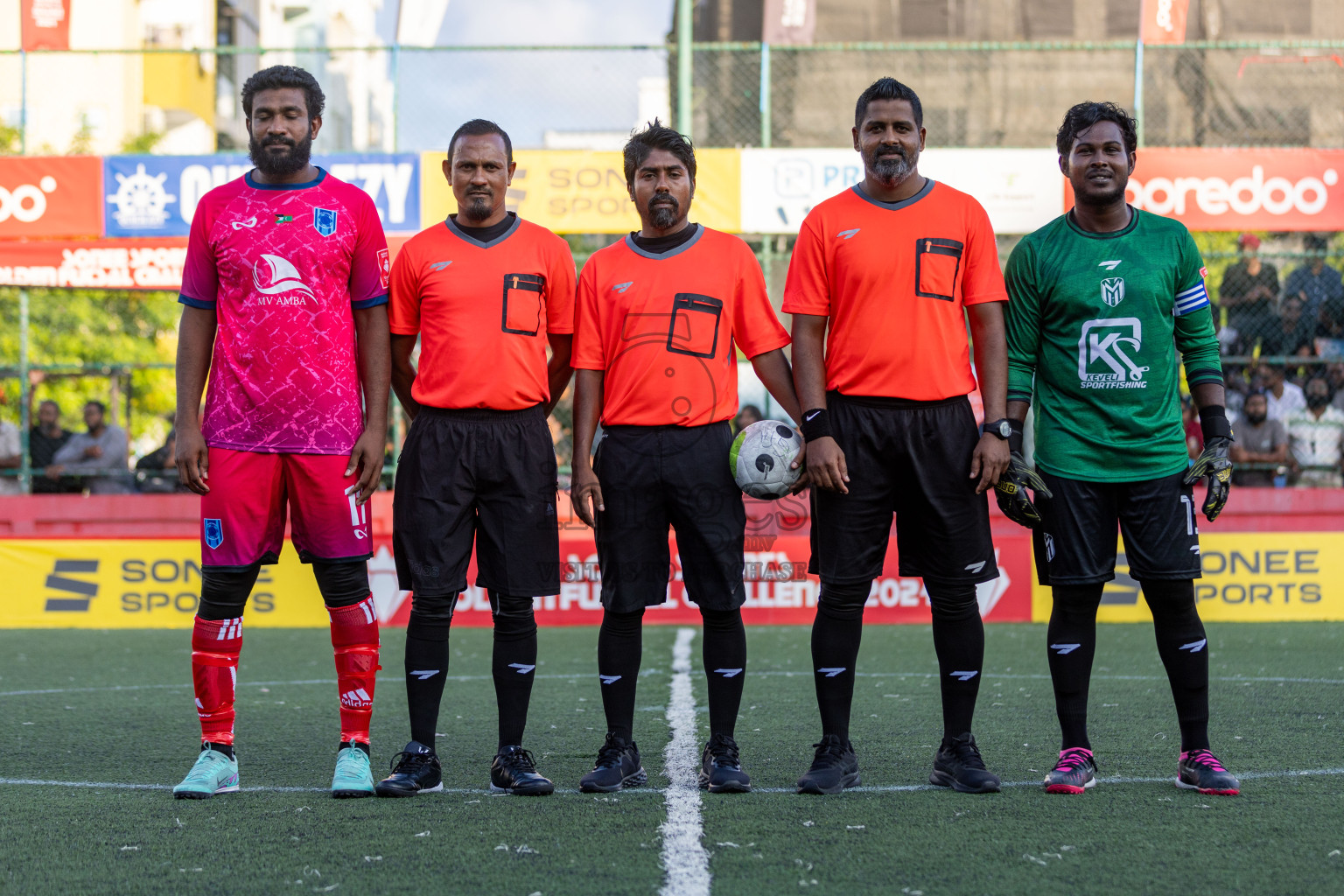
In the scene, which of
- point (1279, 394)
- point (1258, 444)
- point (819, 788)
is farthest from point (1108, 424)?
point (1279, 394)

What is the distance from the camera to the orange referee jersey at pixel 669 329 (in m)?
4.37

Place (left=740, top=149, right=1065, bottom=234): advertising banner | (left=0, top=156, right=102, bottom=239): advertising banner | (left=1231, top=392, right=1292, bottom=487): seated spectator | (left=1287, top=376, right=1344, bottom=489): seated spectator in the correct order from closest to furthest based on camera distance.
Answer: (left=1231, top=392, right=1292, bottom=487): seated spectator
(left=1287, top=376, right=1344, bottom=489): seated spectator
(left=740, top=149, right=1065, bottom=234): advertising banner
(left=0, top=156, right=102, bottom=239): advertising banner

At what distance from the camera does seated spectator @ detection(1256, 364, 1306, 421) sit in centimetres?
1184

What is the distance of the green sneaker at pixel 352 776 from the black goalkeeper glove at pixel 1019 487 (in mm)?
2124

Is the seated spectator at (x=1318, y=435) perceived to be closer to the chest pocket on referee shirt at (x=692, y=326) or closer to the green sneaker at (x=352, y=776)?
the chest pocket on referee shirt at (x=692, y=326)

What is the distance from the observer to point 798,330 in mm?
4383

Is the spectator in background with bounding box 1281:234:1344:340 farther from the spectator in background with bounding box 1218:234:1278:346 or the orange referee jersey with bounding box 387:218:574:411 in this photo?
the orange referee jersey with bounding box 387:218:574:411

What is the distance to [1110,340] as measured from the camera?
4.30 m

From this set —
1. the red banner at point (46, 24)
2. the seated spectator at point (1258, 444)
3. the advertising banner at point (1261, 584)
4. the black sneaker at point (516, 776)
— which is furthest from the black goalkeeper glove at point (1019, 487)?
the red banner at point (46, 24)

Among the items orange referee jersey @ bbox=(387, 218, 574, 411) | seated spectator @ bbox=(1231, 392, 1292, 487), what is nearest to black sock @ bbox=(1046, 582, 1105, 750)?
orange referee jersey @ bbox=(387, 218, 574, 411)

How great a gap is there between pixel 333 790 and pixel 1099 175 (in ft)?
9.93

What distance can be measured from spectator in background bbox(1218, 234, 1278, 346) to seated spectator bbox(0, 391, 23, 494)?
10.8 m

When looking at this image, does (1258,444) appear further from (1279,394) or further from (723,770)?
(723,770)

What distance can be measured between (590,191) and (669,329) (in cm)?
777
